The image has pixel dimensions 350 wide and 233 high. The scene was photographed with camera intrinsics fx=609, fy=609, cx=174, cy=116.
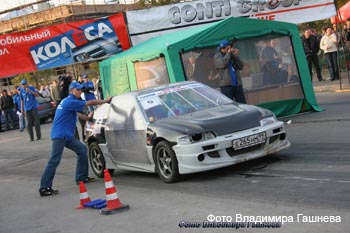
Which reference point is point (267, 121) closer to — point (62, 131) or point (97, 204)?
point (97, 204)

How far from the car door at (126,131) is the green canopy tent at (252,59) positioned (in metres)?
4.01

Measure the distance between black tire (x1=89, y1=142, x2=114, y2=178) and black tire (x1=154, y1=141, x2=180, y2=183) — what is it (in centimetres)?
182

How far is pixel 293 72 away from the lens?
15.1 m

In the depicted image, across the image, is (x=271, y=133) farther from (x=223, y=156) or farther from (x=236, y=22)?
(x=236, y=22)

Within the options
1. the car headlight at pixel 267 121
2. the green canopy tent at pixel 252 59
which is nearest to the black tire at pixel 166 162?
the car headlight at pixel 267 121

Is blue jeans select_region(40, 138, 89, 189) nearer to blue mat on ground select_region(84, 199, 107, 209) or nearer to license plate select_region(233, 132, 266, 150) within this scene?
blue mat on ground select_region(84, 199, 107, 209)

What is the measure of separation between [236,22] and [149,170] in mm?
6277

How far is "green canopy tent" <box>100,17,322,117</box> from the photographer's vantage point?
46.2 ft

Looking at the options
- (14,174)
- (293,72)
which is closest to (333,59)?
(293,72)

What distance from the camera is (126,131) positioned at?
9.66 metres

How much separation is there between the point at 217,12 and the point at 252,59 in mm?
3715

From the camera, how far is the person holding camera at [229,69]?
1326 cm

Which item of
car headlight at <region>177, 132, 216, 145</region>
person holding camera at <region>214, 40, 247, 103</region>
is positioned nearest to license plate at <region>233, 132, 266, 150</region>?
car headlight at <region>177, 132, 216, 145</region>

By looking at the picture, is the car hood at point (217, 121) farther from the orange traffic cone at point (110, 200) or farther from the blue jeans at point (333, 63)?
the blue jeans at point (333, 63)
